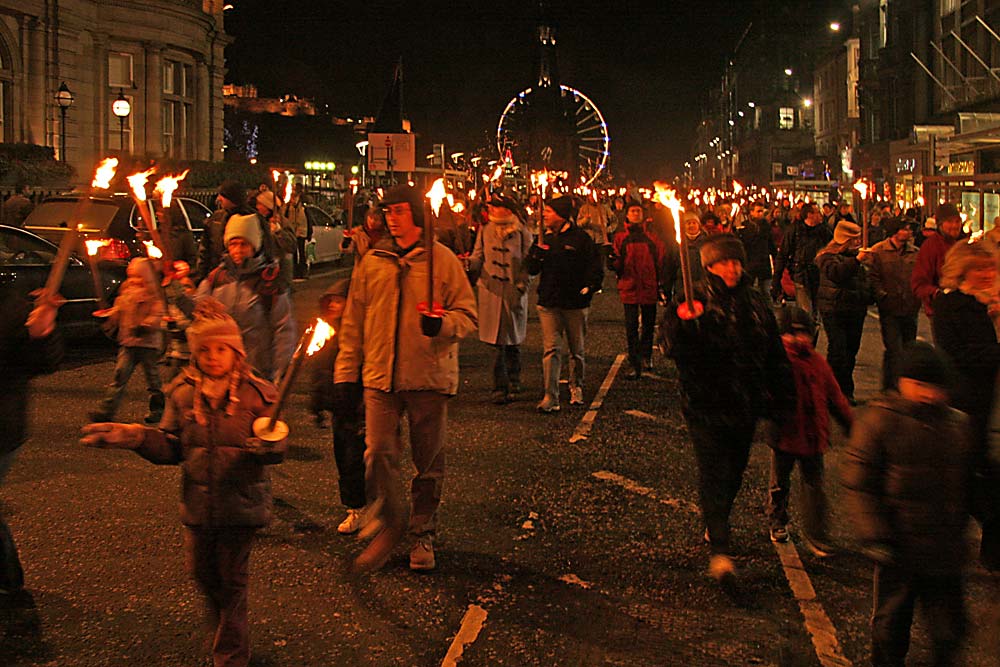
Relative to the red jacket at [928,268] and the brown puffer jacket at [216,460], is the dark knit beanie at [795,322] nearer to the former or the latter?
the brown puffer jacket at [216,460]

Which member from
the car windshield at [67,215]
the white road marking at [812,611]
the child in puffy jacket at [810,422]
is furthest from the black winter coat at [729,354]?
the car windshield at [67,215]

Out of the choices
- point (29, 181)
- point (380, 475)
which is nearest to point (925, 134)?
point (29, 181)

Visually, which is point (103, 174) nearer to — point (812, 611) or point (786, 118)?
point (812, 611)

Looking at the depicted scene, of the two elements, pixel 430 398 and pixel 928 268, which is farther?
pixel 928 268

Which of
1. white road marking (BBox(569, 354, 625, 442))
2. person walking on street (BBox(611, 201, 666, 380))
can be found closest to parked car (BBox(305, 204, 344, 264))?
white road marking (BBox(569, 354, 625, 442))

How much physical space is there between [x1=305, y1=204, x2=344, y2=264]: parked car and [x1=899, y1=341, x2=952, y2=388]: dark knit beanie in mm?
23226

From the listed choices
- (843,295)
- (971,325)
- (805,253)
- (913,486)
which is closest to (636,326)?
(805,253)

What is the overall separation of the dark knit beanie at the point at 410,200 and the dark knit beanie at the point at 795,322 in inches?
80.0

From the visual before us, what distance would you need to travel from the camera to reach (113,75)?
43.3 m

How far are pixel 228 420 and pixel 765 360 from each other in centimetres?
269

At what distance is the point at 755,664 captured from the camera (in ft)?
15.4

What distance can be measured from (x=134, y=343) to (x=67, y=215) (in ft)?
26.2

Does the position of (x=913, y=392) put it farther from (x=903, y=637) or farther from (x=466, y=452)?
(x=466, y=452)

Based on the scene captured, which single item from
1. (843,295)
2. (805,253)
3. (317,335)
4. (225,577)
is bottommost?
(225,577)
